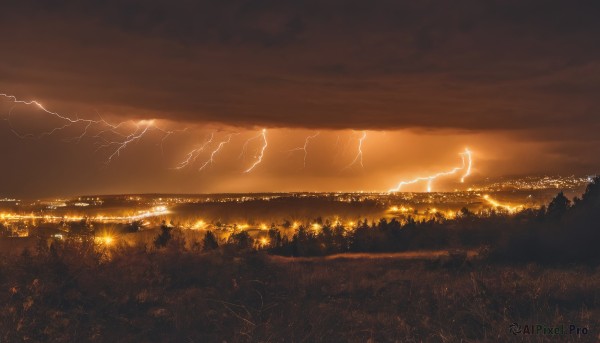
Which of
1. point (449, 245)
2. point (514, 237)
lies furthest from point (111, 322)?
point (449, 245)

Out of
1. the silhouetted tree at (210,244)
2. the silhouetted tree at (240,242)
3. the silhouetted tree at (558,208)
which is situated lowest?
the silhouetted tree at (210,244)

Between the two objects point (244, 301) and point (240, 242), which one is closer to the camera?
point (244, 301)

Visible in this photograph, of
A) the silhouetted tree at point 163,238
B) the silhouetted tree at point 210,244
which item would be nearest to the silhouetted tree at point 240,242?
the silhouetted tree at point 210,244

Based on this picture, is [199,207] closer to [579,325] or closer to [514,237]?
[514,237]

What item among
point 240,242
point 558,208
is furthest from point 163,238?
point 558,208

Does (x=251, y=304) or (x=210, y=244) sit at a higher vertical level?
(x=251, y=304)

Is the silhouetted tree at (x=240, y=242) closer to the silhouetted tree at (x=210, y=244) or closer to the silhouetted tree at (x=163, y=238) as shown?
the silhouetted tree at (x=210, y=244)

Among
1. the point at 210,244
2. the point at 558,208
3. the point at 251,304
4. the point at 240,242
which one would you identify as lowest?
the point at 210,244

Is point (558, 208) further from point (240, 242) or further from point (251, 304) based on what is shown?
point (251, 304)

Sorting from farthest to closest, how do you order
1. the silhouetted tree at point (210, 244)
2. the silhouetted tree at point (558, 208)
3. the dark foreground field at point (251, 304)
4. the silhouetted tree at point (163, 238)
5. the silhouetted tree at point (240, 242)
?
the silhouetted tree at point (558, 208) < the silhouetted tree at point (163, 238) < the silhouetted tree at point (210, 244) < the silhouetted tree at point (240, 242) < the dark foreground field at point (251, 304)
